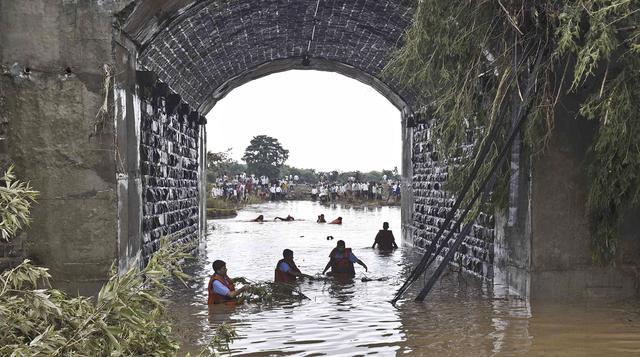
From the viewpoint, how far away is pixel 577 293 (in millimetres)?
9531

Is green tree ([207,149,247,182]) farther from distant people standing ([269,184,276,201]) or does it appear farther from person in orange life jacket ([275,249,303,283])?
person in orange life jacket ([275,249,303,283])

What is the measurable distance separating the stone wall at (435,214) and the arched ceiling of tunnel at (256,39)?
1804 millimetres

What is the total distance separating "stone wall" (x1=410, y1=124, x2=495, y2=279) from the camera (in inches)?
483

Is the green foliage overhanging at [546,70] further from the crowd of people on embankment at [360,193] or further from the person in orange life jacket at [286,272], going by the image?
the crowd of people on embankment at [360,193]

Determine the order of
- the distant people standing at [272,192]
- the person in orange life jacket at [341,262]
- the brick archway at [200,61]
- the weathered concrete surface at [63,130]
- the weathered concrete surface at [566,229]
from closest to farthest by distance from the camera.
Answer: the weathered concrete surface at [63,130], the weathered concrete surface at [566,229], the brick archway at [200,61], the person in orange life jacket at [341,262], the distant people standing at [272,192]

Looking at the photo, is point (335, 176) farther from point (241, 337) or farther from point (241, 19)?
point (241, 337)

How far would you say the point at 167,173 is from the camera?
49.0 feet

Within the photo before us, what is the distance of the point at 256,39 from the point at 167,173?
3.86 metres

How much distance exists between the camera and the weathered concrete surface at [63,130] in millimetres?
8742

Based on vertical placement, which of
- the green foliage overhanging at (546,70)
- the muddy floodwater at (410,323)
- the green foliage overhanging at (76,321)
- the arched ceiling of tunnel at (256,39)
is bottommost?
the muddy floodwater at (410,323)

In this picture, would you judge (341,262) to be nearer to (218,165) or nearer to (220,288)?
(220,288)

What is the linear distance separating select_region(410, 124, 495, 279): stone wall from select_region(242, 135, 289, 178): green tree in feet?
201

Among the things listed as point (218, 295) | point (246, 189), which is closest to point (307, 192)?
point (246, 189)

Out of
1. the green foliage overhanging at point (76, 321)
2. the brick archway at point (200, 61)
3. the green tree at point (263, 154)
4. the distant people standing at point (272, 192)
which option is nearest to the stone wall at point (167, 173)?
the brick archway at point (200, 61)
